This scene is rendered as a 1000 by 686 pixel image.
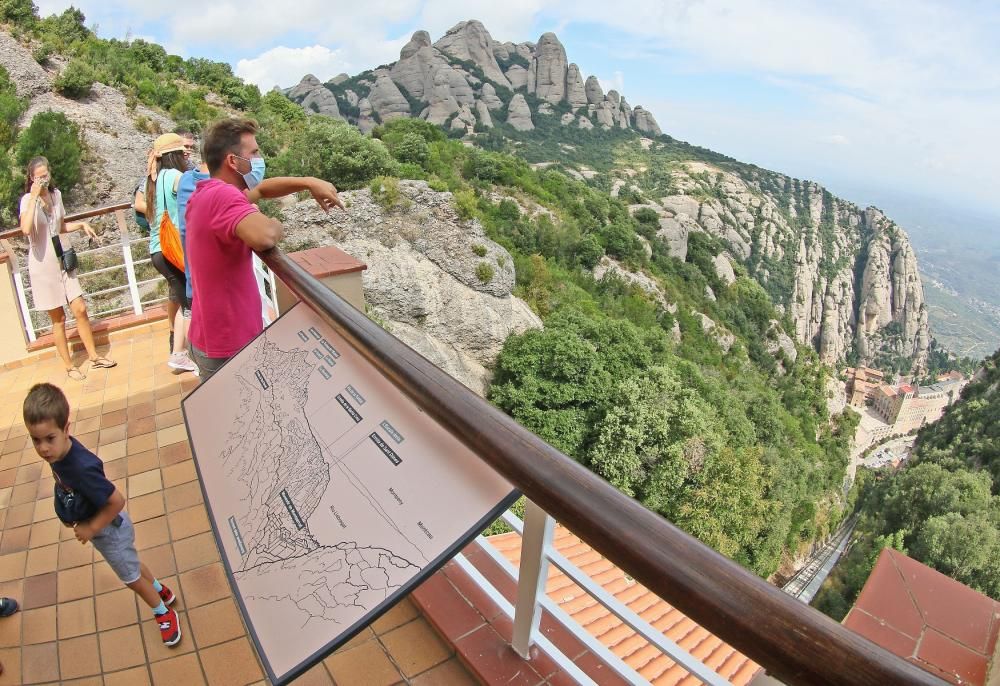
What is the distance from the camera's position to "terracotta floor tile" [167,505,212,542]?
244 centimetres

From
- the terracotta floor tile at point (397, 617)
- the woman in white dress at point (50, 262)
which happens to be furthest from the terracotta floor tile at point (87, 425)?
the terracotta floor tile at point (397, 617)

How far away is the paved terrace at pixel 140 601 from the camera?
167 centimetres

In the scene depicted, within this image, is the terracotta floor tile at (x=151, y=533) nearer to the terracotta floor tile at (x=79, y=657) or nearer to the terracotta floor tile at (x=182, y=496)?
the terracotta floor tile at (x=182, y=496)

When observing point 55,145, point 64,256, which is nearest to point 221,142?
point 64,256

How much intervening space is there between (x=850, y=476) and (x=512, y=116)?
50.7m

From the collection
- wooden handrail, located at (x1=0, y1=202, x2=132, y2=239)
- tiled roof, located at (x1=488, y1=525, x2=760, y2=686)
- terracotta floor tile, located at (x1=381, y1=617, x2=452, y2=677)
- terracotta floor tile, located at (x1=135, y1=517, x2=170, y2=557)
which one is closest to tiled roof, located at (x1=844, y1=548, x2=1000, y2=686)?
tiled roof, located at (x1=488, y1=525, x2=760, y2=686)

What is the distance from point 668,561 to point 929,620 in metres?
1.65

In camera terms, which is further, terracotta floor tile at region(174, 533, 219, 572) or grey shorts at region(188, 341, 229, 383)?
terracotta floor tile at region(174, 533, 219, 572)

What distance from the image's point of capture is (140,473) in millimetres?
2854

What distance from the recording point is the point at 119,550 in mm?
1892

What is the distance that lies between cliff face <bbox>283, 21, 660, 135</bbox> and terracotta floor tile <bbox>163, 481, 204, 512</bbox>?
55.4 m

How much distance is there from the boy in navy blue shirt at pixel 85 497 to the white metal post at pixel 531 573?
50.8 inches

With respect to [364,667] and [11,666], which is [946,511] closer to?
[364,667]

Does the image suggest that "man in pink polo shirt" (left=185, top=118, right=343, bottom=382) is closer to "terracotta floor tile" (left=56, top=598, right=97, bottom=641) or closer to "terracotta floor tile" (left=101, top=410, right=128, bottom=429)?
"terracotta floor tile" (left=56, top=598, right=97, bottom=641)
